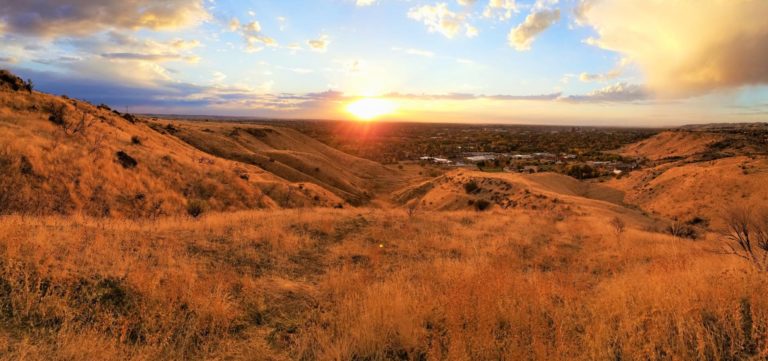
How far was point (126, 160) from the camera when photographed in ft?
62.8

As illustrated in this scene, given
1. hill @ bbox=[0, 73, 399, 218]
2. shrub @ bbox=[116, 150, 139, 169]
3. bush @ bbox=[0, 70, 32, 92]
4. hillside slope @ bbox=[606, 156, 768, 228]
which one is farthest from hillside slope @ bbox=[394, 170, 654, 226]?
bush @ bbox=[0, 70, 32, 92]

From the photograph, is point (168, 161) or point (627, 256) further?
point (168, 161)

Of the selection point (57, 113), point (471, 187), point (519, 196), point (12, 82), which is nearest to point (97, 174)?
point (57, 113)

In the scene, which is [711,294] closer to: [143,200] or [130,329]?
[130,329]

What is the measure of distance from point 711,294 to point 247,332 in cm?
666

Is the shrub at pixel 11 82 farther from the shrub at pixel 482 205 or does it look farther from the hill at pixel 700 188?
the hill at pixel 700 188

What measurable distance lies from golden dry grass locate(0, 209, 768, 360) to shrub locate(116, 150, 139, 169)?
11476 mm

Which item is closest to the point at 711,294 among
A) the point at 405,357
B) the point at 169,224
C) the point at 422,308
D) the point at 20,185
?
the point at 422,308

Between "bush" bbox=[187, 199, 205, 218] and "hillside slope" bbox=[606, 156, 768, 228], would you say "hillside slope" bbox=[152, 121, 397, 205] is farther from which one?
"hillside slope" bbox=[606, 156, 768, 228]

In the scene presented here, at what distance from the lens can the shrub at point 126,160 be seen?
61.5 feet

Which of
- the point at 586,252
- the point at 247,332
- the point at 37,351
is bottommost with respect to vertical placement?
the point at 586,252

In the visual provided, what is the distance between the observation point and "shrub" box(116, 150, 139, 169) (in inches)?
738

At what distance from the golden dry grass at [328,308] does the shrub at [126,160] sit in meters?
11.5

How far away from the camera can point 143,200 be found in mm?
17000
